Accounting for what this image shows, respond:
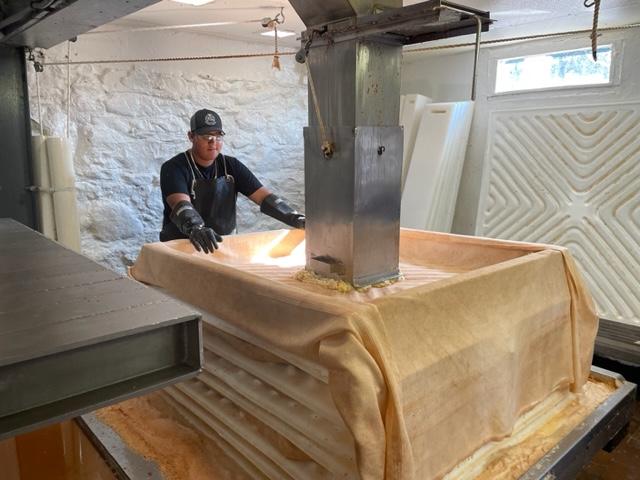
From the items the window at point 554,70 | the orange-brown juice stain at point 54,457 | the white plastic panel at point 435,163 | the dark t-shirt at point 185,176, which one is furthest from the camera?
the white plastic panel at point 435,163

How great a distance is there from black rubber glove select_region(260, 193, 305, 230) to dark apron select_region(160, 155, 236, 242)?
0.28m

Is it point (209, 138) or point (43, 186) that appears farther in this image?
point (209, 138)

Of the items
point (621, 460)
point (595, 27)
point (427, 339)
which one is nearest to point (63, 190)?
point (427, 339)

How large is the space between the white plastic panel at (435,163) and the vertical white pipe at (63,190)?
2402mm

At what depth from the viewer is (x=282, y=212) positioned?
2719 mm

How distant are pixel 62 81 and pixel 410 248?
2.38 meters

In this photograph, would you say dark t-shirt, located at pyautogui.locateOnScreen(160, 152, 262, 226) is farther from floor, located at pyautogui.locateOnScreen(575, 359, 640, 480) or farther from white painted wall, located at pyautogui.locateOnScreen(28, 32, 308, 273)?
floor, located at pyautogui.locateOnScreen(575, 359, 640, 480)

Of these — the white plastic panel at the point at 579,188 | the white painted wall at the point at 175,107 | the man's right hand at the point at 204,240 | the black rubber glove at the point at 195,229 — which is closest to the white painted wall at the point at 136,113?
the white painted wall at the point at 175,107

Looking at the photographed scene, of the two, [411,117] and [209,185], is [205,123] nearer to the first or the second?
[209,185]

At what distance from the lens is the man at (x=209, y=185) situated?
106 inches

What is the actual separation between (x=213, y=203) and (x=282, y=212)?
1.65 ft

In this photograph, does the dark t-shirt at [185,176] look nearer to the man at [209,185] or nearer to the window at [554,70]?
the man at [209,185]

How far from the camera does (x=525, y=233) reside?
11.9 feet

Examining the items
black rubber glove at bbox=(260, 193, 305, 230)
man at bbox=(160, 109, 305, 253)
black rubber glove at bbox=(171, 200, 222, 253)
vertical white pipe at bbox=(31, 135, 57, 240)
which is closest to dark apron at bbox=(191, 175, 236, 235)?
man at bbox=(160, 109, 305, 253)
